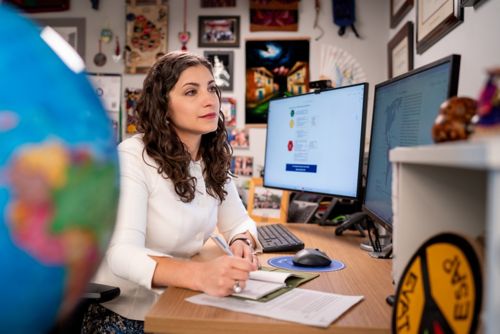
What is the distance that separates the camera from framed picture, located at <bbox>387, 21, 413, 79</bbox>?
202 centimetres

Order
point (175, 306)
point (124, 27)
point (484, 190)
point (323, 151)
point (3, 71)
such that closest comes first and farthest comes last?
point (3, 71) < point (484, 190) < point (175, 306) < point (323, 151) < point (124, 27)

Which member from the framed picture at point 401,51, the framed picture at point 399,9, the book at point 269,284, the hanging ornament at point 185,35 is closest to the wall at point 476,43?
the framed picture at point 401,51

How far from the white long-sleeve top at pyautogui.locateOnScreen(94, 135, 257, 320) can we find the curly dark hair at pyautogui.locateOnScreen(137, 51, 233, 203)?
28mm

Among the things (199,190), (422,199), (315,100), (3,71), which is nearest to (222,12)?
(315,100)

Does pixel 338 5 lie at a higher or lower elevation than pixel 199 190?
higher

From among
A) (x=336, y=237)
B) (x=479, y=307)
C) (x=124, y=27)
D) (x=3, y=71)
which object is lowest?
(x=336, y=237)

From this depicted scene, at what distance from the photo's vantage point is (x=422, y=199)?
0.68 metres

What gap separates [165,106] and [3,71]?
1.01 metres

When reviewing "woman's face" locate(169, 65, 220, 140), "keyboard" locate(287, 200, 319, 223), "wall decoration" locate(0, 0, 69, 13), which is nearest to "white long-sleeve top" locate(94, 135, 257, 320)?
"woman's face" locate(169, 65, 220, 140)

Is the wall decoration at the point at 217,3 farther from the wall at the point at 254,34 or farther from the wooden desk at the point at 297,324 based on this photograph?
the wooden desk at the point at 297,324

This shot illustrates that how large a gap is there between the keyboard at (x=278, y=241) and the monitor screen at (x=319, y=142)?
19cm

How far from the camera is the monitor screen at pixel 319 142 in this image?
4.54 ft

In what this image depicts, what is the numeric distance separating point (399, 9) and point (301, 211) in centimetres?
110

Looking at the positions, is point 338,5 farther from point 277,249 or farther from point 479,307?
point 479,307
